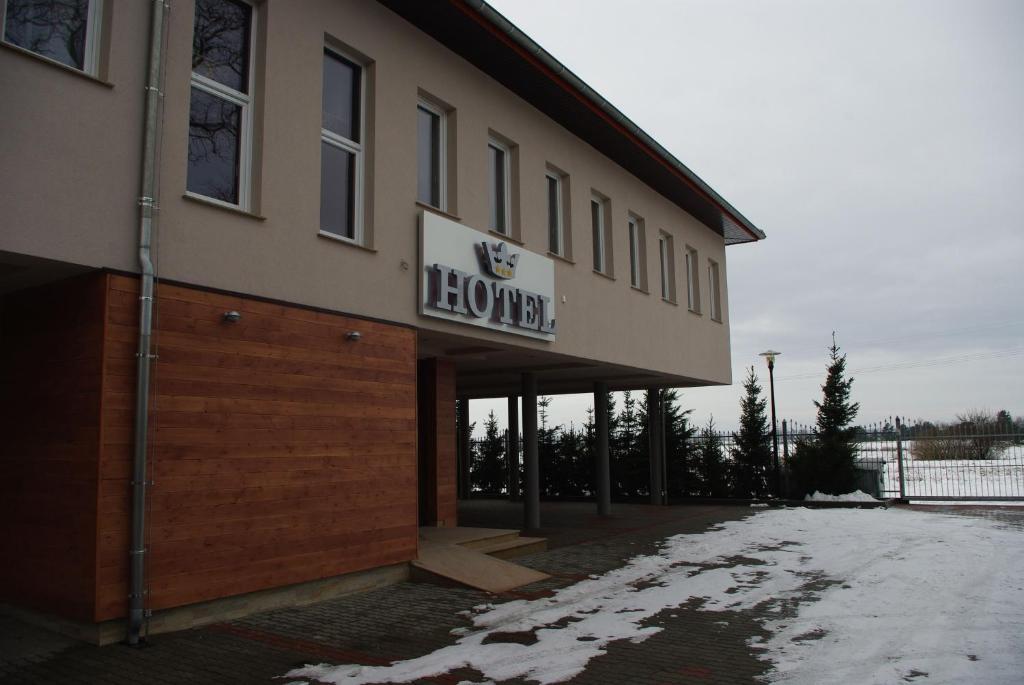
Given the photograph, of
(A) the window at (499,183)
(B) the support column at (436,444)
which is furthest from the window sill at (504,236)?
(B) the support column at (436,444)

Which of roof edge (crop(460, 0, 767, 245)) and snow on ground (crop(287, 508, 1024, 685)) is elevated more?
roof edge (crop(460, 0, 767, 245))

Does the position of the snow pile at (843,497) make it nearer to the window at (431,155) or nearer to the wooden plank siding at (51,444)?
the window at (431,155)

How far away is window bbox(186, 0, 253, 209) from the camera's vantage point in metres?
7.09

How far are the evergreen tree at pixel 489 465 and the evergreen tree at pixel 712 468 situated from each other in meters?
5.90

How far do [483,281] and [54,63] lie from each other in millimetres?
5592

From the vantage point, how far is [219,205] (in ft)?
22.6

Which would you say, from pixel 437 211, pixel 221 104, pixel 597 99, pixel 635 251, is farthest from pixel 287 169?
pixel 635 251

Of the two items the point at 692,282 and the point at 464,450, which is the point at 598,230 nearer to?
the point at 692,282

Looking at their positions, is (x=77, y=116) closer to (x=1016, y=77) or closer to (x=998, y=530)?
(x=1016, y=77)

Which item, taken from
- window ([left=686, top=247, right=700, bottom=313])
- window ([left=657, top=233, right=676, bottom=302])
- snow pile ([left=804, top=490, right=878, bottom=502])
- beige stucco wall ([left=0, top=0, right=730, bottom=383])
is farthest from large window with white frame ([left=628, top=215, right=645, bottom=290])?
snow pile ([left=804, top=490, right=878, bottom=502])

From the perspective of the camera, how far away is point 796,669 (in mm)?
5301

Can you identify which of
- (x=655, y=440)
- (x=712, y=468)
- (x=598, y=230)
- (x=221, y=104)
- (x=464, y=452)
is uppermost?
(x=598, y=230)

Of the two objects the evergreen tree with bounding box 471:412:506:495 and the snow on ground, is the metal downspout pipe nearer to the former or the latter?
the snow on ground

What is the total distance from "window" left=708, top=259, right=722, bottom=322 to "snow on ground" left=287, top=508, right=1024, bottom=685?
7697mm
